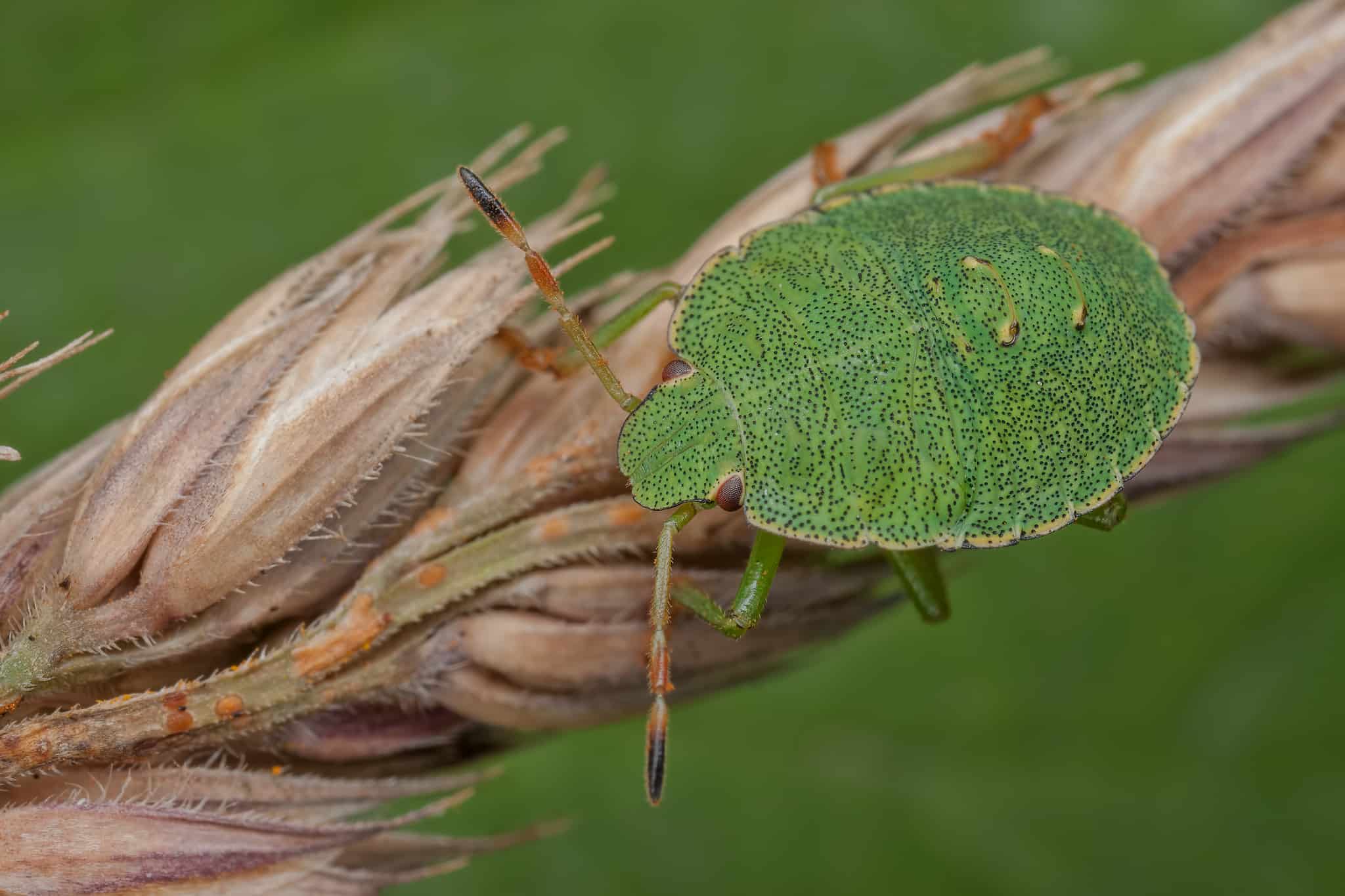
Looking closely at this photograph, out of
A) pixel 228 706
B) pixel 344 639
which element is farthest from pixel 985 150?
pixel 228 706

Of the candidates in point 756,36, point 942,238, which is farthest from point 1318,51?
point 756,36

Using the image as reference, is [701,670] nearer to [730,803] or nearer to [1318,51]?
[730,803]

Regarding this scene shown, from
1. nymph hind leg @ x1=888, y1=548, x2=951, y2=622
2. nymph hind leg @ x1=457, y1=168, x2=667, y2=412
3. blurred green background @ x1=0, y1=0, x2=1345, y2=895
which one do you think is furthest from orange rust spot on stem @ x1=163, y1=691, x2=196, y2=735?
blurred green background @ x1=0, y1=0, x2=1345, y2=895

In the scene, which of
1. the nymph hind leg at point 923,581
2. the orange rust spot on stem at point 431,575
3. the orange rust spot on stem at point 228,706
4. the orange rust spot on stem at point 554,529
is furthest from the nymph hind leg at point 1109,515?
the orange rust spot on stem at point 228,706

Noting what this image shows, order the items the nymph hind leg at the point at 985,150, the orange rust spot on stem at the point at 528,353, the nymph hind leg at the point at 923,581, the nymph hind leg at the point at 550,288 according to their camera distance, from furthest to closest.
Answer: the nymph hind leg at the point at 985,150, the nymph hind leg at the point at 923,581, the orange rust spot on stem at the point at 528,353, the nymph hind leg at the point at 550,288

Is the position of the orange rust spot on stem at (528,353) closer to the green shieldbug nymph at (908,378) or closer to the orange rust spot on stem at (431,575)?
the green shieldbug nymph at (908,378)

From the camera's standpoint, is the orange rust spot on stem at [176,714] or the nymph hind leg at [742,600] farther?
the nymph hind leg at [742,600]

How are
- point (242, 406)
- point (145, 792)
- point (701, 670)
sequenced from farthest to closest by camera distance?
point (701, 670) < point (242, 406) < point (145, 792)
